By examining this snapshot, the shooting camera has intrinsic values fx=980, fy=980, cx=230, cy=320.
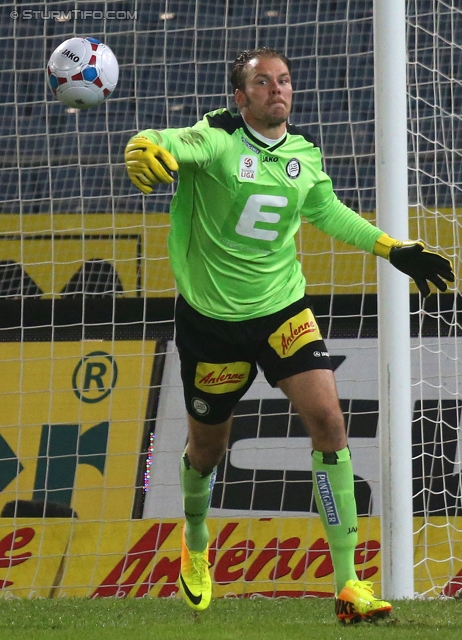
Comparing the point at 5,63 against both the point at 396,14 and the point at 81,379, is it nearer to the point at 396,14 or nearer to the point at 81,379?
the point at 81,379

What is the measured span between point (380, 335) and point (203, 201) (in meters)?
1.07

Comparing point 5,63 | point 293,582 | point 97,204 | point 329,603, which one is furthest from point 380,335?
point 5,63

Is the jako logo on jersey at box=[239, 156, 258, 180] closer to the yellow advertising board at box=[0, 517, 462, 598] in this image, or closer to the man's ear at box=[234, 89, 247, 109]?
the man's ear at box=[234, 89, 247, 109]

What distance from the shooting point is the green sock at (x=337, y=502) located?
10.8 feet

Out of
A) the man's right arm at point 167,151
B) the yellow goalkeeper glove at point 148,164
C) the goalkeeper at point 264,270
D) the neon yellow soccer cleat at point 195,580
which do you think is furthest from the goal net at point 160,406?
the yellow goalkeeper glove at point 148,164

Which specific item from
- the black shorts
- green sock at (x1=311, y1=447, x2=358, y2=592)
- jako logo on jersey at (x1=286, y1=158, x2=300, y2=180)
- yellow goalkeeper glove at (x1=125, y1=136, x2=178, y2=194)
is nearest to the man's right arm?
yellow goalkeeper glove at (x1=125, y1=136, x2=178, y2=194)

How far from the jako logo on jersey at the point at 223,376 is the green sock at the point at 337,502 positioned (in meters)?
0.40

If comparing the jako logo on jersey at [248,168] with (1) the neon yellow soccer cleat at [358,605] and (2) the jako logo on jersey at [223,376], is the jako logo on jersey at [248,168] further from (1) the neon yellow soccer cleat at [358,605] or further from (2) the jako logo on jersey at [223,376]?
(1) the neon yellow soccer cleat at [358,605]

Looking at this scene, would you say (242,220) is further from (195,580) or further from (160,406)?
(160,406)

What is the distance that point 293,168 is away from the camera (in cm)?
343

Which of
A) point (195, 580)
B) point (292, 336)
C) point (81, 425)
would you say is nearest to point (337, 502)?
point (292, 336)

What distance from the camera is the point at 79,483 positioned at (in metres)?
5.43

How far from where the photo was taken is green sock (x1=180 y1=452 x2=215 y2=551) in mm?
3754

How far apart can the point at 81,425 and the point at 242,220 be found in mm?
2404
